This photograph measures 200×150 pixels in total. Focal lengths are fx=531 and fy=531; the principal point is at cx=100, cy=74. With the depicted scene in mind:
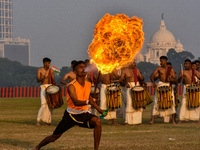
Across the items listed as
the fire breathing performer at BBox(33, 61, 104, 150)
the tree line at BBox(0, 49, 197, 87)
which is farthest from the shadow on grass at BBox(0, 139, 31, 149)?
the tree line at BBox(0, 49, 197, 87)

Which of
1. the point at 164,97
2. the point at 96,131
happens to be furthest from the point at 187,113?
the point at 96,131

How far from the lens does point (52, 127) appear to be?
657 inches

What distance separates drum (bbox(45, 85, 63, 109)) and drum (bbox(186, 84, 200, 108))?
445cm

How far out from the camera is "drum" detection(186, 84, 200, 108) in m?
18.1

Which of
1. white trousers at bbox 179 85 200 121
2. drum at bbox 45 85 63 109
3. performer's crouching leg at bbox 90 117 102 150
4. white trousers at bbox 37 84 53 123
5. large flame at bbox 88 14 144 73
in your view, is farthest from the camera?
white trousers at bbox 179 85 200 121

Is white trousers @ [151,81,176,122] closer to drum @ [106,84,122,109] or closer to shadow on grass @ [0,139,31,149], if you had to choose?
drum @ [106,84,122,109]

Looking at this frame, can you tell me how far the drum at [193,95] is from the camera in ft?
59.4

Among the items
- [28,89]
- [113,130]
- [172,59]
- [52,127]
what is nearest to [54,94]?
[52,127]

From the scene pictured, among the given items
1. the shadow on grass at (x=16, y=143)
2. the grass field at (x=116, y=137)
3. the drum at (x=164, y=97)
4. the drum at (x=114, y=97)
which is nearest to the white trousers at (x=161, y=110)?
the drum at (x=164, y=97)

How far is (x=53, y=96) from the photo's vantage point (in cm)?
1695

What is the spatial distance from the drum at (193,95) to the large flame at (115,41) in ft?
14.0

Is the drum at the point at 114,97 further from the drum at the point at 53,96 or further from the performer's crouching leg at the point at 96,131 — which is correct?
the performer's crouching leg at the point at 96,131

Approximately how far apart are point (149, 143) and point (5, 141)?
3.53 metres

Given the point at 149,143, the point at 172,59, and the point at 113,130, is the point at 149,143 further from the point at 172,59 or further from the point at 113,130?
the point at 172,59
